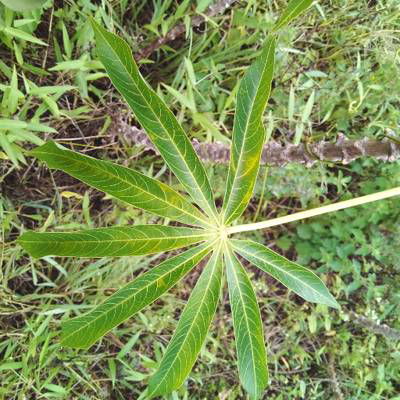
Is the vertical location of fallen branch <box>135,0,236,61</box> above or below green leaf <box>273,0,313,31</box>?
below

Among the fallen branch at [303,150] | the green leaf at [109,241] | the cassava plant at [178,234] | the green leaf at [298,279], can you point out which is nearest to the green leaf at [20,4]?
the cassava plant at [178,234]

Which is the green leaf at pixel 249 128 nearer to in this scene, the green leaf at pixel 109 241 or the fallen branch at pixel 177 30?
the green leaf at pixel 109 241

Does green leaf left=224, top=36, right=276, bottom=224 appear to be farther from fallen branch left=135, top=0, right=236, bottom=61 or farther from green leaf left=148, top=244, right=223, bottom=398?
fallen branch left=135, top=0, right=236, bottom=61

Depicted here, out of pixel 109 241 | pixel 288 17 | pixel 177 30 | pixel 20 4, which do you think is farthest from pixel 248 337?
pixel 177 30

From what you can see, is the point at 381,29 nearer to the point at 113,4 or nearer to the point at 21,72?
the point at 113,4

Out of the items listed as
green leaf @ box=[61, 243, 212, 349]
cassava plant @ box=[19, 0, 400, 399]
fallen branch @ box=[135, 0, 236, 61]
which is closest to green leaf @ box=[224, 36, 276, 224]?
cassava plant @ box=[19, 0, 400, 399]

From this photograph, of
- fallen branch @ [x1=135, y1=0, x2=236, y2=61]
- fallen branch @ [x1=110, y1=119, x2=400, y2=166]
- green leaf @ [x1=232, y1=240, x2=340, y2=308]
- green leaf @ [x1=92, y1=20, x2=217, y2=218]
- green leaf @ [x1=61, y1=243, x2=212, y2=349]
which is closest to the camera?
green leaf @ [x1=92, y1=20, x2=217, y2=218]

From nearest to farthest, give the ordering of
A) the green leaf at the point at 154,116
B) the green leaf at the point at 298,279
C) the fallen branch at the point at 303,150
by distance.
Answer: the green leaf at the point at 154,116 → the green leaf at the point at 298,279 → the fallen branch at the point at 303,150
